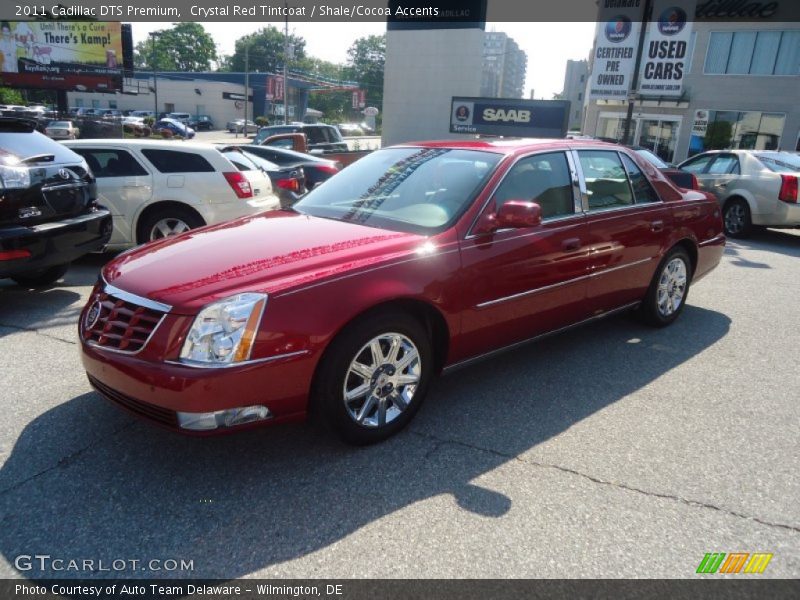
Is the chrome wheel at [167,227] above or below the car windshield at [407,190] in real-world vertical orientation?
below

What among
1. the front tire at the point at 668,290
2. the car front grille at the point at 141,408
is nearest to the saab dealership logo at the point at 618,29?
the front tire at the point at 668,290

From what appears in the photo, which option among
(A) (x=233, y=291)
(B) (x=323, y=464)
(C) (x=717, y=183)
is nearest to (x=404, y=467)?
(B) (x=323, y=464)

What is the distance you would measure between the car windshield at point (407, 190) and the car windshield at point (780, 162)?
29.7 feet

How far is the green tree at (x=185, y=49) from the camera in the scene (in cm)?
11569

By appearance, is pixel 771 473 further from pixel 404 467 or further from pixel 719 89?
pixel 719 89

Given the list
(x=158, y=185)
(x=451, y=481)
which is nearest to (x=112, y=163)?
(x=158, y=185)

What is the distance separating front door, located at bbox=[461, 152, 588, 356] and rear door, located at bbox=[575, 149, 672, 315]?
0.15 meters

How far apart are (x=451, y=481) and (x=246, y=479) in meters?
0.99

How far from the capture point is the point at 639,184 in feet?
16.2

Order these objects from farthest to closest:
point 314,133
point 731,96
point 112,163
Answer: point 731,96
point 314,133
point 112,163

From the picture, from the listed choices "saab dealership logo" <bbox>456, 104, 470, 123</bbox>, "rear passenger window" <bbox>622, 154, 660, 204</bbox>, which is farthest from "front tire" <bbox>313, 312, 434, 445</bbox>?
"saab dealership logo" <bbox>456, 104, 470, 123</bbox>

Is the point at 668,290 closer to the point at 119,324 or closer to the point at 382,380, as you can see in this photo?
the point at 382,380

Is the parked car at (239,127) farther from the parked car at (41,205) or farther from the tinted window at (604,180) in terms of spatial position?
the tinted window at (604,180)

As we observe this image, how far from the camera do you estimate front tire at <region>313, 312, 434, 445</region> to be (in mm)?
2943
